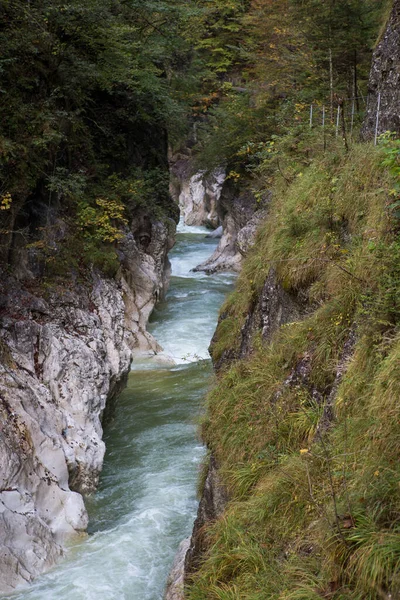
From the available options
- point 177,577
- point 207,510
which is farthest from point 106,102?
point 177,577

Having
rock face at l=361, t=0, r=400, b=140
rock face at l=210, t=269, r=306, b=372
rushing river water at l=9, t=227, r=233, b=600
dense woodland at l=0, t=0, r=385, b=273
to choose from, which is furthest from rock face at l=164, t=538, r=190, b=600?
rock face at l=361, t=0, r=400, b=140

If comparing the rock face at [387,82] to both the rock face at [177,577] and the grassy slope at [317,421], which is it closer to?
the grassy slope at [317,421]

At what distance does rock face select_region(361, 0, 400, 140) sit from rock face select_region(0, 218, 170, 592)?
6.50 metres

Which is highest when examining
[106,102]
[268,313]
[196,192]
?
[106,102]

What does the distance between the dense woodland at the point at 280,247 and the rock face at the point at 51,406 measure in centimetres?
109

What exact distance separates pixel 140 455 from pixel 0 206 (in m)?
5.31

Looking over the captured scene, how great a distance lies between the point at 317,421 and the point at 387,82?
6.41m

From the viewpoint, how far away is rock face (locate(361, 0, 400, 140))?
891cm

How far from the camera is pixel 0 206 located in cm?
984

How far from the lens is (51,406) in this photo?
371 inches

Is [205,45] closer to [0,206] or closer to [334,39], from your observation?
[334,39]

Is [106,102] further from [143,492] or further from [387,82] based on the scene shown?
[143,492]

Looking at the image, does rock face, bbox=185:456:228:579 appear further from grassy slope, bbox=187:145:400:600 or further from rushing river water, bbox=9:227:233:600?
rushing river water, bbox=9:227:233:600

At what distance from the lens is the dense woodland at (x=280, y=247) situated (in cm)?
400
